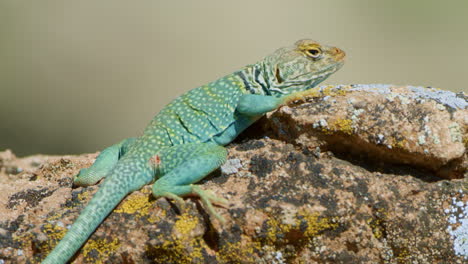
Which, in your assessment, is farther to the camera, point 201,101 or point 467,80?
point 467,80

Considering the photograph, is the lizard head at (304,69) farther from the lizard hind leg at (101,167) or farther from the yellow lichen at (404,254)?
the yellow lichen at (404,254)

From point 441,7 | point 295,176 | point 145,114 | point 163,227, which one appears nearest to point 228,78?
point 295,176

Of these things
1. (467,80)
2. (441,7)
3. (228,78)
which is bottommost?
(467,80)

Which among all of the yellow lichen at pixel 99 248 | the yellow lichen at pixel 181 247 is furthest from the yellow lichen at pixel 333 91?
the yellow lichen at pixel 99 248

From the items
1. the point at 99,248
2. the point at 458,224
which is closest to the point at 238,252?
the point at 99,248

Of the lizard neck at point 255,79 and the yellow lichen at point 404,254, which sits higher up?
the lizard neck at point 255,79

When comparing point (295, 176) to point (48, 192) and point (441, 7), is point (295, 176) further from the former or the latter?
point (441, 7)
